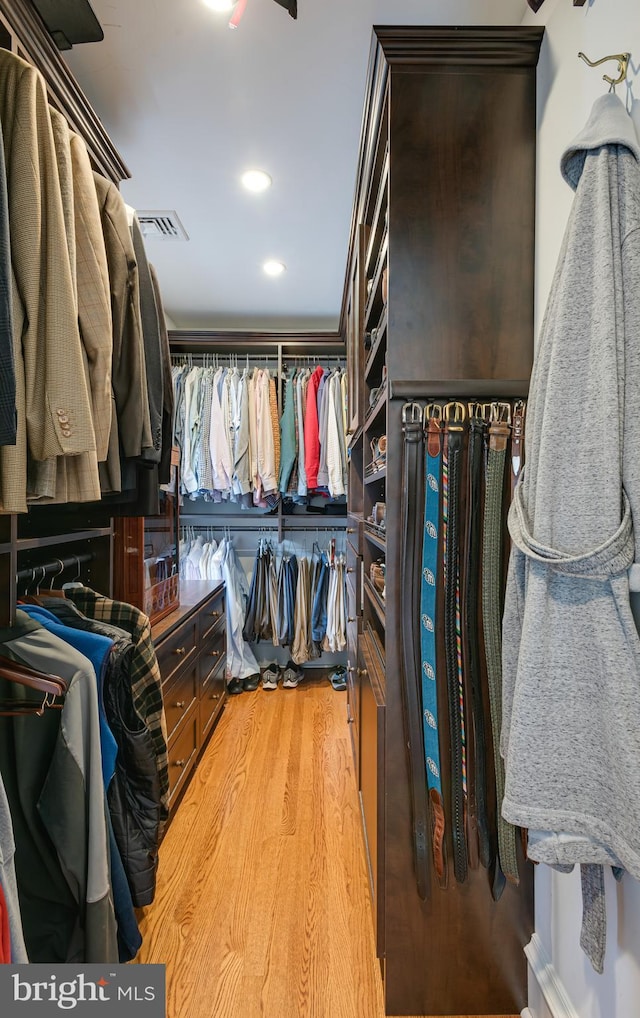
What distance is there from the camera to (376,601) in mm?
1518

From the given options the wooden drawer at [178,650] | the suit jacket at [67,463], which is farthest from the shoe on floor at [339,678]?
the suit jacket at [67,463]

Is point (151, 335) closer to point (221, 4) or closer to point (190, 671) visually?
point (221, 4)

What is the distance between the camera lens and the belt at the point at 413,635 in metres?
1.12

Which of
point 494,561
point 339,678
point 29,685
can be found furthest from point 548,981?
point 339,678

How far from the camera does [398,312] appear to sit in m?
1.17

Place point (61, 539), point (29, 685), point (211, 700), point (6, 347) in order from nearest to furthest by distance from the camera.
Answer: point (6, 347)
point (29, 685)
point (61, 539)
point (211, 700)

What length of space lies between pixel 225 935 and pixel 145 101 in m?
2.63

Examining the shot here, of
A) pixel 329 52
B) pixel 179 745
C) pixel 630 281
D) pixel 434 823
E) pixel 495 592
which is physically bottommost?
pixel 179 745

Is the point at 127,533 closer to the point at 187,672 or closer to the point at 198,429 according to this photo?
the point at 187,672

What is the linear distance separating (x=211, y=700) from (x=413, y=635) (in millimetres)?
1717

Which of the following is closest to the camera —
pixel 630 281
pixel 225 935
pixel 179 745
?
pixel 630 281

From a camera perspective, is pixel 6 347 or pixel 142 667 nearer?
pixel 6 347

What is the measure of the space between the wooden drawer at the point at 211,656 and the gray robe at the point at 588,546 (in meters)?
1.73

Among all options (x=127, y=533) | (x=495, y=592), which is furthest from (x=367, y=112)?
(x=127, y=533)
